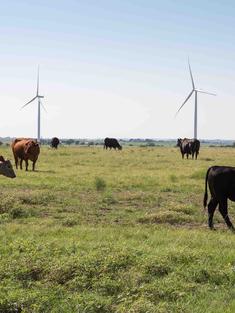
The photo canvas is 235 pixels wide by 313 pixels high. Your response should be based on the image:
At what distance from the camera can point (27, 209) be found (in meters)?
13.6

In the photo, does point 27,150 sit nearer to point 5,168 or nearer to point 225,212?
point 5,168

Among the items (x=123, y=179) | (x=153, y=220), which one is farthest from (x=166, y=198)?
(x=123, y=179)

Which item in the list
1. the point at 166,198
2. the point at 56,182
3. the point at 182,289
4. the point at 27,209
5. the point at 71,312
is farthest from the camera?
the point at 56,182

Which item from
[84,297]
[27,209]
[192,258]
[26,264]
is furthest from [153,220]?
[84,297]

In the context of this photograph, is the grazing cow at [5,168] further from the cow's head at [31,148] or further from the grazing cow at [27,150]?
the cow's head at [31,148]

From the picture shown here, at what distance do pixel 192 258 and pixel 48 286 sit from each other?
2.48m

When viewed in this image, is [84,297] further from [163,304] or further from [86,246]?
[86,246]

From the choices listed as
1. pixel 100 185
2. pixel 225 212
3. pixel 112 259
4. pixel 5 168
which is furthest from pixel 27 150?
pixel 112 259

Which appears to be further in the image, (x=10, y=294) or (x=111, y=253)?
(x=111, y=253)

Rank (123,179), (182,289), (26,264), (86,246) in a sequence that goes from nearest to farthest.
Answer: (182,289)
(26,264)
(86,246)
(123,179)

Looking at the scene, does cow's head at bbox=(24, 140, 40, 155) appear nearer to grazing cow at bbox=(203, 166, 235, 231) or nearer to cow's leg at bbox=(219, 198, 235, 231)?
grazing cow at bbox=(203, 166, 235, 231)

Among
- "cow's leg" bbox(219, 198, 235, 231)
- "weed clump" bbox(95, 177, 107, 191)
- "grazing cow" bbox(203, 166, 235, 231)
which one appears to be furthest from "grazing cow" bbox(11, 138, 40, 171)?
"cow's leg" bbox(219, 198, 235, 231)

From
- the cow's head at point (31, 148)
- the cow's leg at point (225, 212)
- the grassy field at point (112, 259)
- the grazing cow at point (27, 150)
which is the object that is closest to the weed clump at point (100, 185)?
the grassy field at point (112, 259)

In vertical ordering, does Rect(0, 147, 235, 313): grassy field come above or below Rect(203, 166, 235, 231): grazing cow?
below
